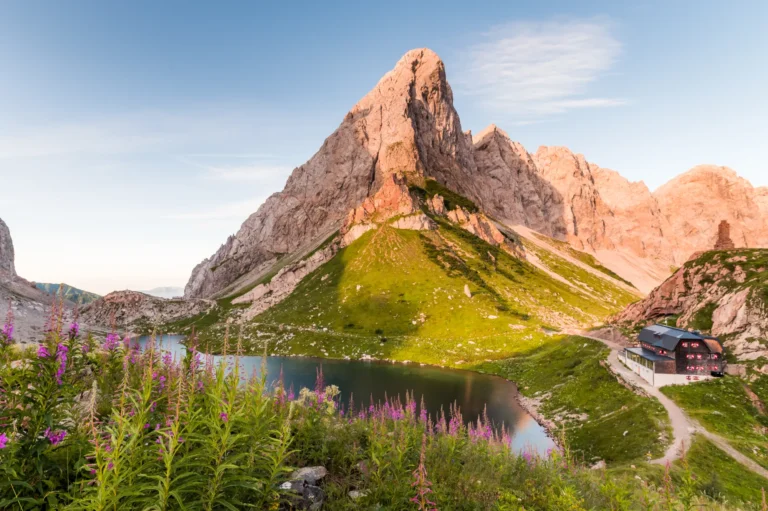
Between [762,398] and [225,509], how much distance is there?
63.5m

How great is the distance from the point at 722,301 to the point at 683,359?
21869 millimetres

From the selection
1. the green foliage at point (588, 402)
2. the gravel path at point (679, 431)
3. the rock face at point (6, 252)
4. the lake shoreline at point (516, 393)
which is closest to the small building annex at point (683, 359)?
the gravel path at point (679, 431)

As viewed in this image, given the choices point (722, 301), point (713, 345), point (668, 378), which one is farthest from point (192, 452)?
point (722, 301)

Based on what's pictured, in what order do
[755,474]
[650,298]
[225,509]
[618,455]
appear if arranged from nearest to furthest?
[225,509] → [755,474] → [618,455] → [650,298]

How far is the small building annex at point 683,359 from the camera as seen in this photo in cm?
5394

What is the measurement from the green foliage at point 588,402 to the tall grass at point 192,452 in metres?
33.8

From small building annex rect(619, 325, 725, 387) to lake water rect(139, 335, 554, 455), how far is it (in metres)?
19.8

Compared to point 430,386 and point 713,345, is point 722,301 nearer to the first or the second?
point 713,345

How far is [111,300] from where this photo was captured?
19875 cm

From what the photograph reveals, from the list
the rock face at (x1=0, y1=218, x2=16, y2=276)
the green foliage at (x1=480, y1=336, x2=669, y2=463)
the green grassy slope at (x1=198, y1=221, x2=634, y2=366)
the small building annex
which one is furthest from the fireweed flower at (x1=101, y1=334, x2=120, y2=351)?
the rock face at (x1=0, y1=218, x2=16, y2=276)

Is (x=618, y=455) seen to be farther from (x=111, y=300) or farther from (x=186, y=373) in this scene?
(x=111, y=300)

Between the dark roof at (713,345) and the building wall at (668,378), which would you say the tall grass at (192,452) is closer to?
the building wall at (668,378)

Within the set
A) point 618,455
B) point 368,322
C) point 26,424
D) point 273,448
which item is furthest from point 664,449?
point 368,322

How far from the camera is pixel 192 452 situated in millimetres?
6383
